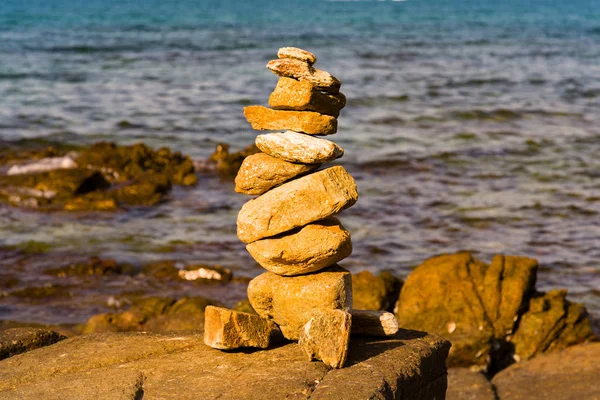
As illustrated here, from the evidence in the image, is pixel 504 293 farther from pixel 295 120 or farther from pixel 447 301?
pixel 295 120

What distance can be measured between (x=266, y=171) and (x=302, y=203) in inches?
19.1

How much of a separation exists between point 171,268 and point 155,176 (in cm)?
710

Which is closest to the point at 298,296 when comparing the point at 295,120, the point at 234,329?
the point at 234,329

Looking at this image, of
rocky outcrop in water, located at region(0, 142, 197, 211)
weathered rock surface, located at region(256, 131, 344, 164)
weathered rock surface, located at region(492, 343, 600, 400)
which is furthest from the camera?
rocky outcrop in water, located at region(0, 142, 197, 211)

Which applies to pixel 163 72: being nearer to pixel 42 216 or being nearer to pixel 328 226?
pixel 42 216

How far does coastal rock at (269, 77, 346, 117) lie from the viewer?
823cm

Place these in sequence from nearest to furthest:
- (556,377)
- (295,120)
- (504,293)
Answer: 1. (295,120)
2. (556,377)
3. (504,293)

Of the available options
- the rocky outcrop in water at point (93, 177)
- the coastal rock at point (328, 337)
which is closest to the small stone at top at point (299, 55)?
the coastal rock at point (328, 337)

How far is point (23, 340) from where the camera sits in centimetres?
922

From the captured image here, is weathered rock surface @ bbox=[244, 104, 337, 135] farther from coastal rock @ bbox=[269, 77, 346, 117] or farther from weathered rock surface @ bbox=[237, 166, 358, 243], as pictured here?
weathered rock surface @ bbox=[237, 166, 358, 243]

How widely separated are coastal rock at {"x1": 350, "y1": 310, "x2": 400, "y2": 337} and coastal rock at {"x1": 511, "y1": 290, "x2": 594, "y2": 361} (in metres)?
5.52

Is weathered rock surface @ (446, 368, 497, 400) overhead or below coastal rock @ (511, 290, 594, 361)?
below

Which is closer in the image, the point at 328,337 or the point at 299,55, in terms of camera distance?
the point at 328,337

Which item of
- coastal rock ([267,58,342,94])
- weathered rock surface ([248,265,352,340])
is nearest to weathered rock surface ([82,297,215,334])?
weathered rock surface ([248,265,352,340])
